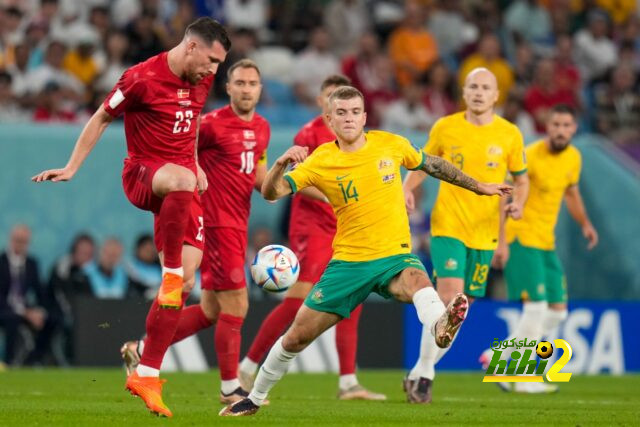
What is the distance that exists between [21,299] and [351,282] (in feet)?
27.8

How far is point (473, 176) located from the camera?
1141cm

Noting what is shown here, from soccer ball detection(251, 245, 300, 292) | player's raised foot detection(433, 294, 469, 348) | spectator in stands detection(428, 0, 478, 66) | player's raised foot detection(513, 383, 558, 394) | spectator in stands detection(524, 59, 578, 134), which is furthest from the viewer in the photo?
spectator in stands detection(428, 0, 478, 66)

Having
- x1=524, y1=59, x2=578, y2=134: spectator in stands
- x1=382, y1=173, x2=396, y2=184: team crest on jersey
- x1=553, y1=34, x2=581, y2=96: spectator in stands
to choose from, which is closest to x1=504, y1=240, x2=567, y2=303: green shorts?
x1=382, y1=173, x2=396, y2=184: team crest on jersey

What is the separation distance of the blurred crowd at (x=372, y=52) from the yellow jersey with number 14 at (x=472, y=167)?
6.92 metres

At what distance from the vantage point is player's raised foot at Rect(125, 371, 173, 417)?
8.69m

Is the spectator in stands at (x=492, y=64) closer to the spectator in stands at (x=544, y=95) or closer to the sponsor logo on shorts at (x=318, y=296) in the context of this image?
the spectator in stands at (x=544, y=95)

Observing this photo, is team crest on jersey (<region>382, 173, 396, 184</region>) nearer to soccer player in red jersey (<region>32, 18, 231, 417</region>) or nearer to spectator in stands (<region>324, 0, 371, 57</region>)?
soccer player in red jersey (<region>32, 18, 231, 417</region>)

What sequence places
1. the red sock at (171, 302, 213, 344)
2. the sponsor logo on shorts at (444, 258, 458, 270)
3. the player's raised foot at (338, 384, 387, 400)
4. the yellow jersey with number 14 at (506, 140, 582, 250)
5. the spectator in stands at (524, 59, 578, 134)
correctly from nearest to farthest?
the red sock at (171, 302, 213, 344) → the sponsor logo on shorts at (444, 258, 458, 270) → the player's raised foot at (338, 384, 387, 400) → the yellow jersey with number 14 at (506, 140, 582, 250) → the spectator in stands at (524, 59, 578, 134)

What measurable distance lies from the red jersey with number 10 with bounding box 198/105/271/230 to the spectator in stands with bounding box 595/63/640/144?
10521 millimetres

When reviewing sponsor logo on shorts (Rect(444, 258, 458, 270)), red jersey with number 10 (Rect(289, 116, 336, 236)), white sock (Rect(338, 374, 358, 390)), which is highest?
red jersey with number 10 (Rect(289, 116, 336, 236))

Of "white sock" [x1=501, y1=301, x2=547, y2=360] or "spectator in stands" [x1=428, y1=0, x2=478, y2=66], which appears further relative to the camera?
"spectator in stands" [x1=428, y1=0, x2=478, y2=66]

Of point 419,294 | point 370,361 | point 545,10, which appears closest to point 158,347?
point 419,294

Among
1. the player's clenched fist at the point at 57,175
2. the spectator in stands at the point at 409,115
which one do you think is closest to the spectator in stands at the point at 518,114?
the spectator in stands at the point at 409,115

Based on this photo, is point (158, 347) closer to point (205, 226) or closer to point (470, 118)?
point (205, 226)
